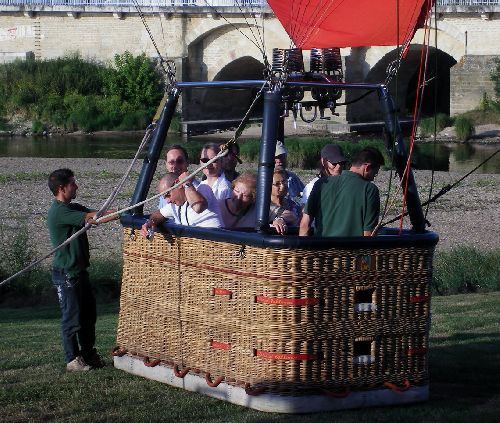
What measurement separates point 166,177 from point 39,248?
25.8ft

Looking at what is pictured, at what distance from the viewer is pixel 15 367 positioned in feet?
23.0

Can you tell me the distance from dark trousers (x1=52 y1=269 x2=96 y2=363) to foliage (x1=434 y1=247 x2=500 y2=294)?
580 cm

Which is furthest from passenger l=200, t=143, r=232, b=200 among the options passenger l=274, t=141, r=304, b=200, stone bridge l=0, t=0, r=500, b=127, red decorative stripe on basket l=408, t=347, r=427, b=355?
stone bridge l=0, t=0, r=500, b=127

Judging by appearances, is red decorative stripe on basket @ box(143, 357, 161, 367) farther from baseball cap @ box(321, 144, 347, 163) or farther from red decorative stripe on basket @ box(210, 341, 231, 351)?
baseball cap @ box(321, 144, 347, 163)

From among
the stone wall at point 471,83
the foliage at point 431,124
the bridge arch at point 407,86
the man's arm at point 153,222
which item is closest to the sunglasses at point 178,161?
the man's arm at point 153,222

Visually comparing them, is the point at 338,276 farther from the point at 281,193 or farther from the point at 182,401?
the point at 281,193

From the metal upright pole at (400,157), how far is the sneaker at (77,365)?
2014 mm

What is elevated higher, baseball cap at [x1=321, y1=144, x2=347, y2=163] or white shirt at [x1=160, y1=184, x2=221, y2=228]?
baseball cap at [x1=321, y1=144, x2=347, y2=163]

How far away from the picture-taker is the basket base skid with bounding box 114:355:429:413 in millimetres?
5910

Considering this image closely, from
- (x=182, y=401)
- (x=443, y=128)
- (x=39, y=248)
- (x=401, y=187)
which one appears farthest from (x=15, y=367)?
(x=443, y=128)

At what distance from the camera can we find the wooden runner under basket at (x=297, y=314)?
5.87 metres

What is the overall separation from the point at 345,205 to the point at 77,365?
5.96 ft

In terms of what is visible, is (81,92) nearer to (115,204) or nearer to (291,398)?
(115,204)

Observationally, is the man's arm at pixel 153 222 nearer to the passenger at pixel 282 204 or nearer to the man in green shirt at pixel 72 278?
the man in green shirt at pixel 72 278
